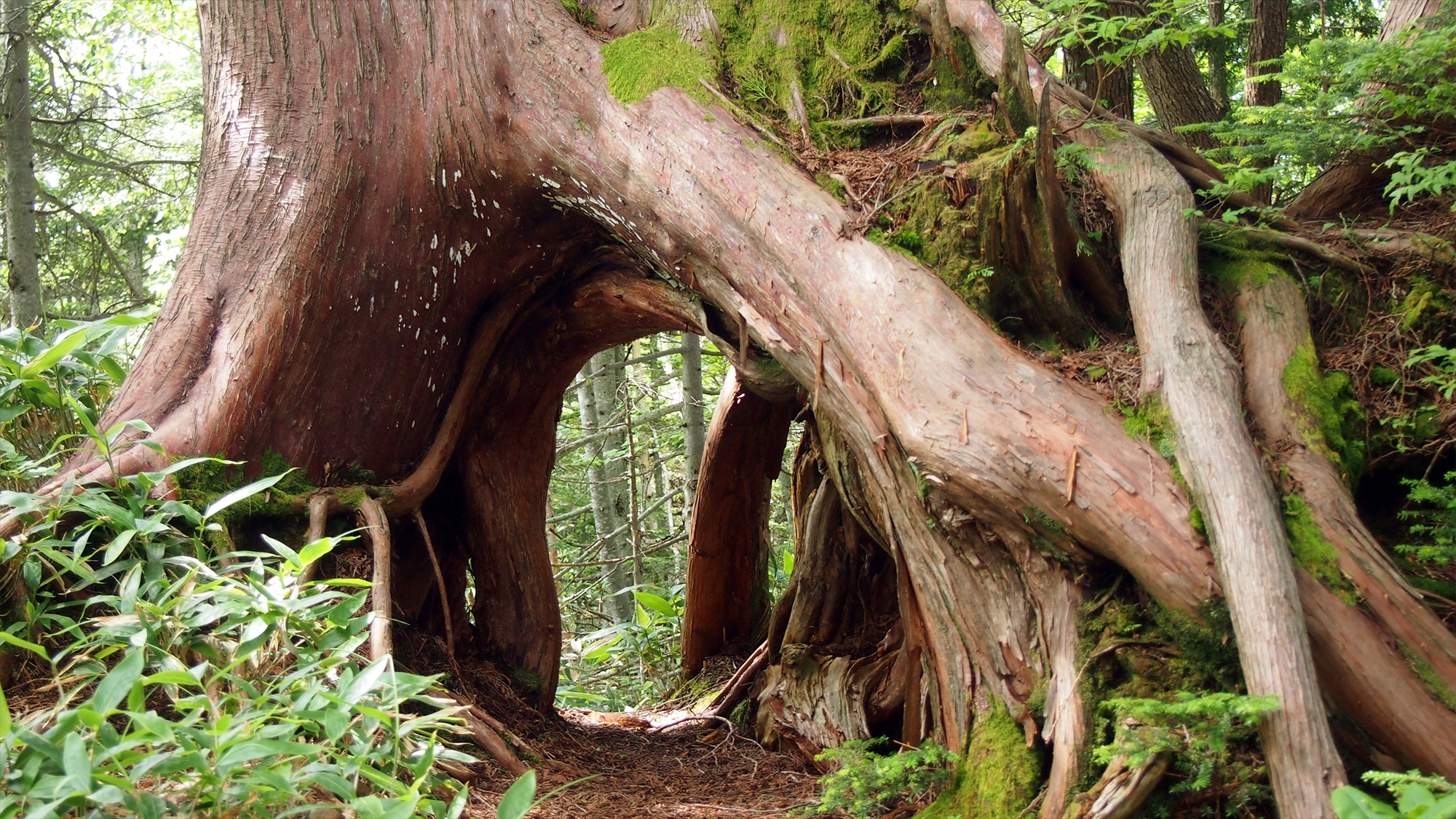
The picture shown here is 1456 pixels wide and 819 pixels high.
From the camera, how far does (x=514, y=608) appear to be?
217 inches

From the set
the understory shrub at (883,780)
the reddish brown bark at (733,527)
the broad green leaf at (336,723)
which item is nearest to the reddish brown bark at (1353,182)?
the understory shrub at (883,780)

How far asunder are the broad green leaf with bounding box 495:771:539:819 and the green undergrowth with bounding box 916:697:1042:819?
5.60 feet

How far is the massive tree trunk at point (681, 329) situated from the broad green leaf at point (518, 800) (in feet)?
5.50

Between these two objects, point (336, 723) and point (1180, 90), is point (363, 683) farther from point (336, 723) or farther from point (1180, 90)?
point (1180, 90)

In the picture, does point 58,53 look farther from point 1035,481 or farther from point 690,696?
point 1035,481

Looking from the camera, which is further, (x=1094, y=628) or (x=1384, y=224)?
(x=1384, y=224)

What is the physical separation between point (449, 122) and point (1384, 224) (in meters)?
4.04

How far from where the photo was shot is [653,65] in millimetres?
4246

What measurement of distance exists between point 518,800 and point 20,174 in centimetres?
802

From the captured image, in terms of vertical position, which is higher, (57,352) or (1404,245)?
(57,352)

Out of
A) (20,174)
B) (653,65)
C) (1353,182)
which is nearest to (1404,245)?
(1353,182)

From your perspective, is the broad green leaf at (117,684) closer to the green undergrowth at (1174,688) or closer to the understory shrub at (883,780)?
the understory shrub at (883,780)

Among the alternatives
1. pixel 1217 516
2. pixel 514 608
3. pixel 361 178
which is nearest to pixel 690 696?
pixel 514 608

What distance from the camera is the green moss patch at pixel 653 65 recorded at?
417 cm
